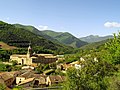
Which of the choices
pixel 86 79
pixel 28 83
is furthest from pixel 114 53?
pixel 28 83

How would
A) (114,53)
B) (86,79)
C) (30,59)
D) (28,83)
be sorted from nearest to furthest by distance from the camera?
(86,79) < (114,53) < (28,83) < (30,59)

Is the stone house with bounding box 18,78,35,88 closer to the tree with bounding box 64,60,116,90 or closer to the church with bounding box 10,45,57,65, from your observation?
the tree with bounding box 64,60,116,90

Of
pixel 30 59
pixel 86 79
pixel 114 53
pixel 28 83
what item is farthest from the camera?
pixel 30 59

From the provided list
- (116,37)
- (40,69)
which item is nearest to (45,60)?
(40,69)

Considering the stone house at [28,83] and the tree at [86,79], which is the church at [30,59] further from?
the tree at [86,79]

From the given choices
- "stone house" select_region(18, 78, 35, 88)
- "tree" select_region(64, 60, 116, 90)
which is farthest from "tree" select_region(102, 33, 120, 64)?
"stone house" select_region(18, 78, 35, 88)

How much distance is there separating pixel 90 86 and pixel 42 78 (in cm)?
3329

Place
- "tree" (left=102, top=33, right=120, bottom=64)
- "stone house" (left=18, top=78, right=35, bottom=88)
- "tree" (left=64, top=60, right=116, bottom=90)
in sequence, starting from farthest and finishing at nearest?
"stone house" (left=18, top=78, right=35, bottom=88), "tree" (left=102, top=33, right=120, bottom=64), "tree" (left=64, top=60, right=116, bottom=90)

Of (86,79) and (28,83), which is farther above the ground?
(86,79)

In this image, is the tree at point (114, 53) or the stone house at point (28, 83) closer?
the tree at point (114, 53)

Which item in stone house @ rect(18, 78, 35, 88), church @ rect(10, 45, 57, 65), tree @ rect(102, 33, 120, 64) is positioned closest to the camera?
tree @ rect(102, 33, 120, 64)

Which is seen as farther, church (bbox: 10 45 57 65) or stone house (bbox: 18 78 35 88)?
church (bbox: 10 45 57 65)

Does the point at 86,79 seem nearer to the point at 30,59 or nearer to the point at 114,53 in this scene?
the point at 114,53

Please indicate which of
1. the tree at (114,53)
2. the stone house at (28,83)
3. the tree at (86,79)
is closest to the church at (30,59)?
the stone house at (28,83)
